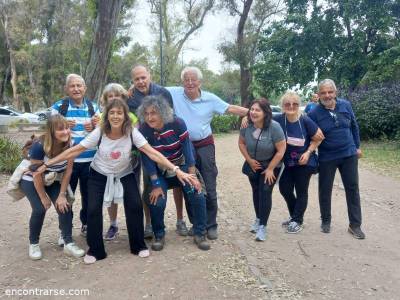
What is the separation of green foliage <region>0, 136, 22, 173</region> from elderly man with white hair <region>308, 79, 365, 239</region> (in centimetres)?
777

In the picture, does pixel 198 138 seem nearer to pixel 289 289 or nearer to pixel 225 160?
pixel 289 289

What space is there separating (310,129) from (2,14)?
3631cm

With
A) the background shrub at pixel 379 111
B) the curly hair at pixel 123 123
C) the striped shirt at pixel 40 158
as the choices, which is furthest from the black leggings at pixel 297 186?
the background shrub at pixel 379 111

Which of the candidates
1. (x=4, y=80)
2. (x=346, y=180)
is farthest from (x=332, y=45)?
(x=4, y=80)

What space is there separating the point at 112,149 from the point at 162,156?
1.62 ft

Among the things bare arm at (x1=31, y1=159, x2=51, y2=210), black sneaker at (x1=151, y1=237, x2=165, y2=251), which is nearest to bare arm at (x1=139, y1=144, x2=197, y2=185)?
black sneaker at (x1=151, y1=237, x2=165, y2=251)

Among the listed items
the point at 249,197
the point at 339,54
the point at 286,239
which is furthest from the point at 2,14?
the point at 286,239

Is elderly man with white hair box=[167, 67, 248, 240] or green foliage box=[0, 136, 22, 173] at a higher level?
elderly man with white hair box=[167, 67, 248, 240]

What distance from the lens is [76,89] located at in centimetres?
441

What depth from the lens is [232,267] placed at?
4070 millimetres

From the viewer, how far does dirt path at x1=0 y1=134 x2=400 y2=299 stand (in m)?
3.59

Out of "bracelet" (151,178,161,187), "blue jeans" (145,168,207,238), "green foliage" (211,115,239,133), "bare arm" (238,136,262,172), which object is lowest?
"green foliage" (211,115,239,133)

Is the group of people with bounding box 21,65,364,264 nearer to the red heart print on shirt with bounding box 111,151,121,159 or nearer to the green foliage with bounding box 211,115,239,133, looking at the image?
the red heart print on shirt with bounding box 111,151,121,159

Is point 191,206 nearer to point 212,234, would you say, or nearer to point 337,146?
point 212,234
